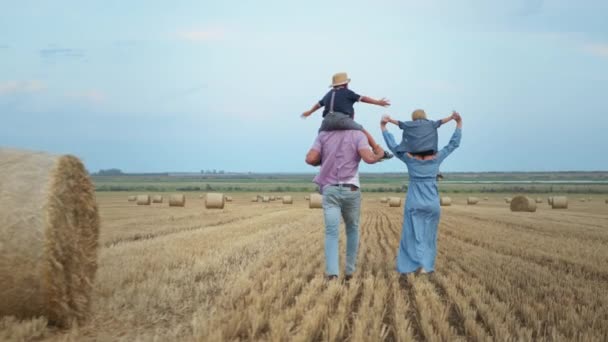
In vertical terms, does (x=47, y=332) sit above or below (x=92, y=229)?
below

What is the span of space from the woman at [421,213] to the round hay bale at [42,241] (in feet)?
14.6

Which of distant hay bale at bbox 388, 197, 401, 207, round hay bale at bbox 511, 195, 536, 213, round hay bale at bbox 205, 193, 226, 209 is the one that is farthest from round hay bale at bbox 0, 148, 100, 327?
distant hay bale at bbox 388, 197, 401, 207

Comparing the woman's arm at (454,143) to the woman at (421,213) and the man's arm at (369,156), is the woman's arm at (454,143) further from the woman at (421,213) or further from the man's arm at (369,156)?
the man's arm at (369,156)

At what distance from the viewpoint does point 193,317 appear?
18.3 feet

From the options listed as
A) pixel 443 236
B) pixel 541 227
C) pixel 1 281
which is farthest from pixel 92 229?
pixel 541 227

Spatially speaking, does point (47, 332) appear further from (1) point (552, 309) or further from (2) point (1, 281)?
(1) point (552, 309)

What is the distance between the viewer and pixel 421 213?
339 inches

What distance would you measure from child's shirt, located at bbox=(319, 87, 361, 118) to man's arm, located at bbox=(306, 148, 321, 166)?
558 millimetres

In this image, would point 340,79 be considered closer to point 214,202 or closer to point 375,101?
point 375,101

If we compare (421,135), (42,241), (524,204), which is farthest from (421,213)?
(524,204)

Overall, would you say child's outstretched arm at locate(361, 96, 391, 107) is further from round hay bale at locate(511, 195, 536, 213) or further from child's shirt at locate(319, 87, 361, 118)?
round hay bale at locate(511, 195, 536, 213)

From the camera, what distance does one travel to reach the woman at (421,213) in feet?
27.9

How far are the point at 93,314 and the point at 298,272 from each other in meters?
3.01

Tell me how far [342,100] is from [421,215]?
7.39 ft
